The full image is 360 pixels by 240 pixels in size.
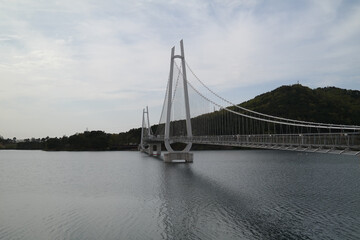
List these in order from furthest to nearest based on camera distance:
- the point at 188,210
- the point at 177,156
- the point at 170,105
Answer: the point at 170,105 → the point at 177,156 → the point at 188,210

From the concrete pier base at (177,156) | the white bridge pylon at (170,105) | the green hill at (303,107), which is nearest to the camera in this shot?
the white bridge pylon at (170,105)

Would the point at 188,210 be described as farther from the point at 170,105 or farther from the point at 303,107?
the point at 303,107

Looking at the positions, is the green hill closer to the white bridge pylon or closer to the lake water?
the white bridge pylon

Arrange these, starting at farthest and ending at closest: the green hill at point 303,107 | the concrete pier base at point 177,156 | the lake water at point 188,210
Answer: the concrete pier base at point 177,156 < the green hill at point 303,107 < the lake water at point 188,210

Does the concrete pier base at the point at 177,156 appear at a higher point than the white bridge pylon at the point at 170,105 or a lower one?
lower

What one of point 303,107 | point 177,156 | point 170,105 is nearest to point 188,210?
point 177,156

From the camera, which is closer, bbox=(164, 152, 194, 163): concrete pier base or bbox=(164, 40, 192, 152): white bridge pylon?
bbox=(164, 40, 192, 152): white bridge pylon

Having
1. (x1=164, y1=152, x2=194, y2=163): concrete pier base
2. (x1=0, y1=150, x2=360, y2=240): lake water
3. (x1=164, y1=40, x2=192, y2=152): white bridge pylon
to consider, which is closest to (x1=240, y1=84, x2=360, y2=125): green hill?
(x1=164, y1=40, x2=192, y2=152): white bridge pylon

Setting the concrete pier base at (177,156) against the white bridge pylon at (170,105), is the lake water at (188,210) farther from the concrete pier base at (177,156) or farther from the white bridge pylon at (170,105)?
the concrete pier base at (177,156)

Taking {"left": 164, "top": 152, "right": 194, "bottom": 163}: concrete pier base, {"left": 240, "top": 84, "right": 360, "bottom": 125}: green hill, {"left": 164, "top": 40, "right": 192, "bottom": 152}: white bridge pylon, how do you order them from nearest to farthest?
1. {"left": 164, "top": 40, "right": 192, "bottom": 152}: white bridge pylon
2. {"left": 240, "top": 84, "right": 360, "bottom": 125}: green hill
3. {"left": 164, "top": 152, "right": 194, "bottom": 163}: concrete pier base

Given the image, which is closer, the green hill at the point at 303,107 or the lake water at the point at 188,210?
the lake water at the point at 188,210

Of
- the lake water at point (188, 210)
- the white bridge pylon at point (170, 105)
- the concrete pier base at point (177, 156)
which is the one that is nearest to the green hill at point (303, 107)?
the white bridge pylon at point (170, 105)

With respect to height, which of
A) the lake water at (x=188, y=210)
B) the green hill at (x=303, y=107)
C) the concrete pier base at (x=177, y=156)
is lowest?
the lake water at (x=188, y=210)

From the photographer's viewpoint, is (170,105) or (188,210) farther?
(170,105)
